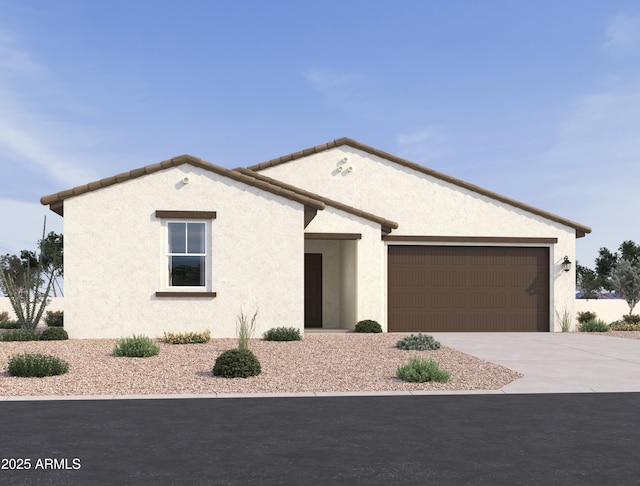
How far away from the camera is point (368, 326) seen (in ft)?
72.1

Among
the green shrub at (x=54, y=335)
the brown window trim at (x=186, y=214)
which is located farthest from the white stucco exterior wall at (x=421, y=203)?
the green shrub at (x=54, y=335)

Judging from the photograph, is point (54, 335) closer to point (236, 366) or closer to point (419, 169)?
point (236, 366)

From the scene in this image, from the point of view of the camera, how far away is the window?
1933cm

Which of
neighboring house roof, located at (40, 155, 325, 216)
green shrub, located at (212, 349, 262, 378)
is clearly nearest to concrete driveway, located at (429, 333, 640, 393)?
green shrub, located at (212, 349, 262, 378)

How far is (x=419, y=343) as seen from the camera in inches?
652

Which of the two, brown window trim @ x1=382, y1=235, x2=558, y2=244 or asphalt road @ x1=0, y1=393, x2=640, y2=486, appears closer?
asphalt road @ x1=0, y1=393, x2=640, y2=486

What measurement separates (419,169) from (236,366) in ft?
47.4

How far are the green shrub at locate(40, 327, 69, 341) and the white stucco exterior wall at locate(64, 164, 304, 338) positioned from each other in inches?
13.3

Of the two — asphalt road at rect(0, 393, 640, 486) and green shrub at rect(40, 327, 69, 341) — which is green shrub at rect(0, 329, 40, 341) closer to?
green shrub at rect(40, 327, 69, 341)

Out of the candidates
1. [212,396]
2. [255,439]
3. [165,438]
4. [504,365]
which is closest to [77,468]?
[165,438]

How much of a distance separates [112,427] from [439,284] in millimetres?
17035

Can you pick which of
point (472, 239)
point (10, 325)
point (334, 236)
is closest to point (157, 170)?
point (334, 236)

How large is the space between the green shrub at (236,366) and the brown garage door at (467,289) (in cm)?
1179

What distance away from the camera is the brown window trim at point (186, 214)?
1909cm
